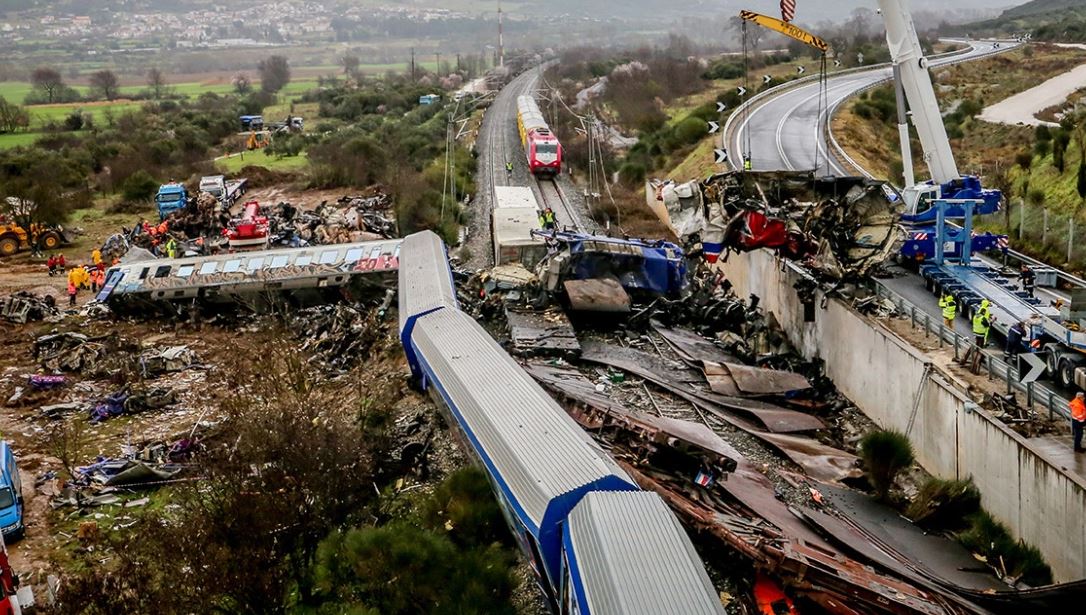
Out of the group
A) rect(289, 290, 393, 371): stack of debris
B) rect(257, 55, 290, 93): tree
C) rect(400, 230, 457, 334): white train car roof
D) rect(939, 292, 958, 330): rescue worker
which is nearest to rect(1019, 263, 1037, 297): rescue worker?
rect(939, 292, 958, 330): rescue worker

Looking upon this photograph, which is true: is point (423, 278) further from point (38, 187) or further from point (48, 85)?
point (48, 85)

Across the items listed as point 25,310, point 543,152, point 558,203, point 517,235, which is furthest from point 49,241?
point 517,235

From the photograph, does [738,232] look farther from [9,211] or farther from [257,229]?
[9,211]

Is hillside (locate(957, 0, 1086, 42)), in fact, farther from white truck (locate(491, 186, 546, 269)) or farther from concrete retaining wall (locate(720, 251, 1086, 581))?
concrete retaining wall (locate(720, 251, 1086, 581))

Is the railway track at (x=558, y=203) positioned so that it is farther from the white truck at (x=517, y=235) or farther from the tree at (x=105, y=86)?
the tree at (x=105, y=86)

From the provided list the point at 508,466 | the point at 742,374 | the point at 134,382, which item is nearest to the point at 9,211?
the point at 134,382

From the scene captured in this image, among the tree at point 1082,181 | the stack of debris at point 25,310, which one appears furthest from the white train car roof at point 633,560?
the stack of debris at point 25,310
